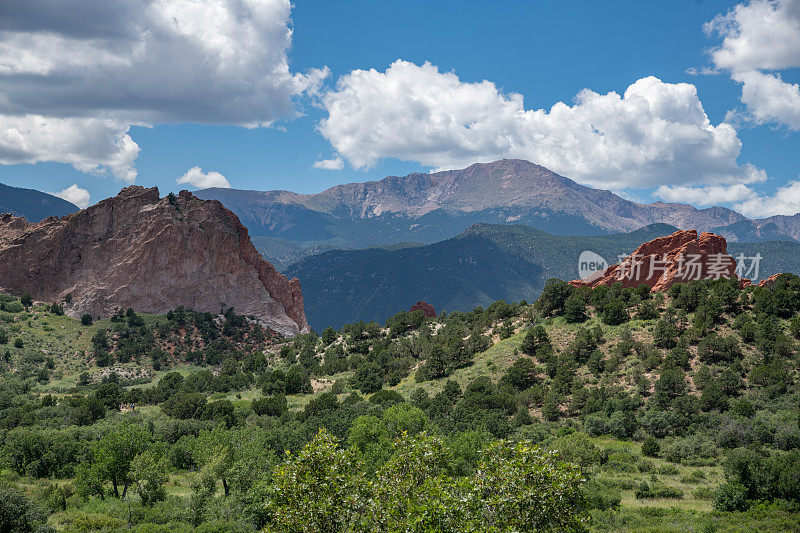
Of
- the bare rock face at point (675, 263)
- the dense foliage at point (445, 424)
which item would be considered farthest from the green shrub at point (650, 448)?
the bare rock face at point (675, 263)

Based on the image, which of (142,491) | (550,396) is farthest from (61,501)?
(550,396)

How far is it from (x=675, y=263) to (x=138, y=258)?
119 metres

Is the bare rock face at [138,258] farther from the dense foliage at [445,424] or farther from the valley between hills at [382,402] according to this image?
the dense foliage at [445,424]

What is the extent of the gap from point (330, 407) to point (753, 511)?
42.1 m

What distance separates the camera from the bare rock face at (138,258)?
117 meters

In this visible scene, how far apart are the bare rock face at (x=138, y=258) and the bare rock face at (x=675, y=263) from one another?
8849cm

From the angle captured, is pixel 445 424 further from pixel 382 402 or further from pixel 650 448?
pixel 650 448

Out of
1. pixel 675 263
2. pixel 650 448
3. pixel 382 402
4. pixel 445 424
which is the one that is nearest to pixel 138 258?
pixel 382 402

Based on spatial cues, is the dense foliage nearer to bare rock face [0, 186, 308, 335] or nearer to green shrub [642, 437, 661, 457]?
green shrub [642, 437, 661, 457]

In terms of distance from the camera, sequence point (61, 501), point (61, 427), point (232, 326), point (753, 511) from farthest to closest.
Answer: point (232, 326), point (61, 427), point (61, 501), point (753, 511)

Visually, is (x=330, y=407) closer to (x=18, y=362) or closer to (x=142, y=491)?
(x=142, y=491)

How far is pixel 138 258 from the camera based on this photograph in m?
120

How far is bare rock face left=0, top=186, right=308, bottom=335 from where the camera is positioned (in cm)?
11681

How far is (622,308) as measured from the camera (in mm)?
67625
